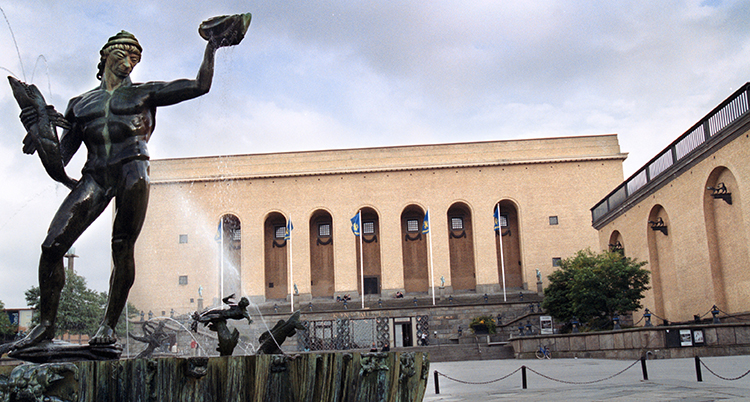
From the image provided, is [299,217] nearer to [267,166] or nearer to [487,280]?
[267,166]

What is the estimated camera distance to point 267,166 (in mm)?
45875

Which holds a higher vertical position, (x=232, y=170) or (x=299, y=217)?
(x=232, y=170)

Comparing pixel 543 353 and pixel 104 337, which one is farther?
pixel 543 353

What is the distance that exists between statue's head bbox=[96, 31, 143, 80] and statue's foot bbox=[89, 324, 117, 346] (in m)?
1.70

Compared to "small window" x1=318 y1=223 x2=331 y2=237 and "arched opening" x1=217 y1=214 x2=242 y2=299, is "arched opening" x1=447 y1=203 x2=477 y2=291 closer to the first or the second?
"small window" x1=318 y1=223 x2=331 y2=237

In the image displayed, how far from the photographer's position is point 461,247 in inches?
1842

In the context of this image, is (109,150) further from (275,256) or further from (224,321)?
(275,256)

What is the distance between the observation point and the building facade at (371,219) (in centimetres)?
4341

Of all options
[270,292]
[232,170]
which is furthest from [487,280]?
[232,170]

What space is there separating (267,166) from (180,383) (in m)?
43.0

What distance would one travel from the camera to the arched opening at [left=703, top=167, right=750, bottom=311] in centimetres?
2005

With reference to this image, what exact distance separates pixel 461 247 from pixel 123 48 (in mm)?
43322

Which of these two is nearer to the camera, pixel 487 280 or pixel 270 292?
pixel 487 280

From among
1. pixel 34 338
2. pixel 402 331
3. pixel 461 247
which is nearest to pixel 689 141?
pixel 402 331
